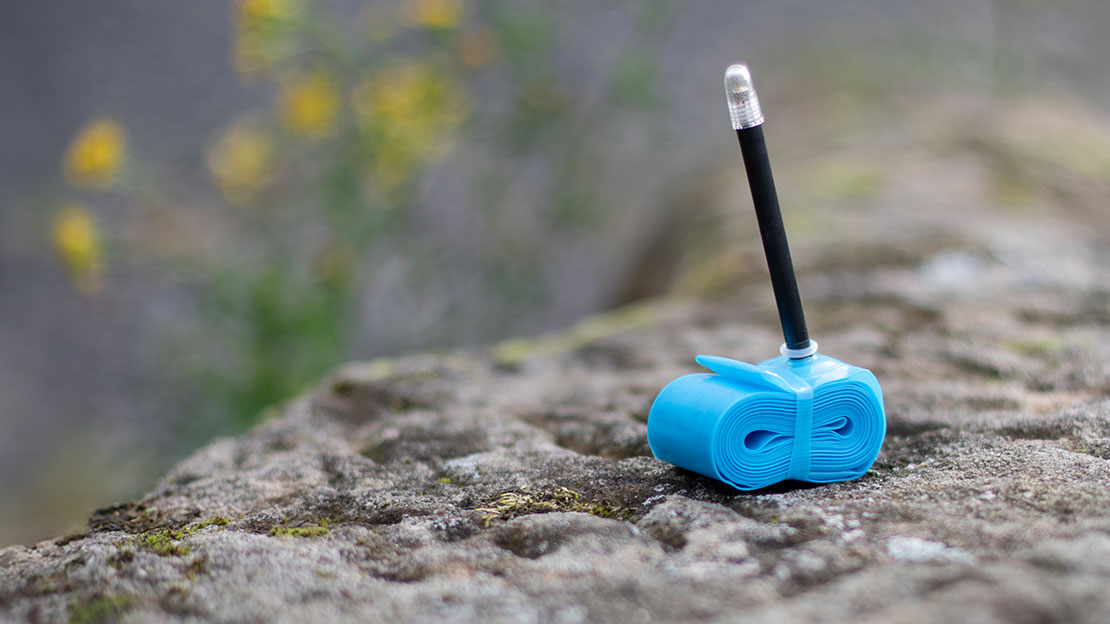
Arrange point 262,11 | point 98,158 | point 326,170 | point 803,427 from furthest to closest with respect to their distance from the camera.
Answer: point 326,170 → point 262,11 → point 98,158 → point 803,427

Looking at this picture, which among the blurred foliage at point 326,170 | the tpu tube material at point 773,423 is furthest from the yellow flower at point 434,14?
the tpu tube material at point 773,423

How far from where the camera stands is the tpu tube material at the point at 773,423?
1.18m

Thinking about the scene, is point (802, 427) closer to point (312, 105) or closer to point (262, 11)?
point (262, 11)

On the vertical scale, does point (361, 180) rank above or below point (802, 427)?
above

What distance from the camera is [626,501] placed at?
1.22 meters

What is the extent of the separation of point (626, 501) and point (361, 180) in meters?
1.90

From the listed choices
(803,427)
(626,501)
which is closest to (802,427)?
(803,427)

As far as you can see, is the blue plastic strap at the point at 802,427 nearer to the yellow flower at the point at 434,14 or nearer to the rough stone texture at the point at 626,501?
the rough stone texture at the point at 626,501

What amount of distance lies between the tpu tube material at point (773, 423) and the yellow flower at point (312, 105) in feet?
5.82

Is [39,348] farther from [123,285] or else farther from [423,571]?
[423,571]

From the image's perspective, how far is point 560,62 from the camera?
4.67m

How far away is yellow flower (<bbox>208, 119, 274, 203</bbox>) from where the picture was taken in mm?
2807

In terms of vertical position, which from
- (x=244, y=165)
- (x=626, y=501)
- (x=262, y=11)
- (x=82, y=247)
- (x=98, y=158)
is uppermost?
(x=262, y=11)

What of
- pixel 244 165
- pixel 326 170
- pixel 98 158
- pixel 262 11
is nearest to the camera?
pixel 98 158
